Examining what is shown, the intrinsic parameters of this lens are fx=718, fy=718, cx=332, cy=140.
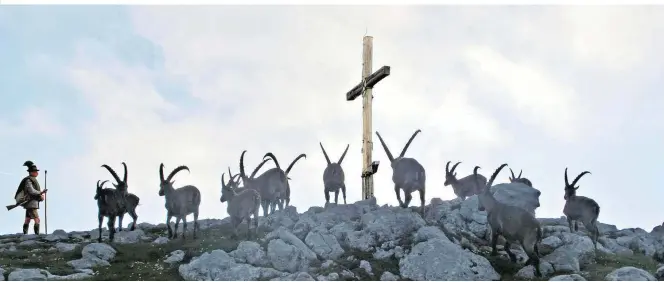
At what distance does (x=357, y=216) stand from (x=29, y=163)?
14.5 metres

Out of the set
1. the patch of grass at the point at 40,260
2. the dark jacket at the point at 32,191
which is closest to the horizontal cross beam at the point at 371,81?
the patch of grass at the point at 40,260

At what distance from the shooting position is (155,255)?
80.1 ft

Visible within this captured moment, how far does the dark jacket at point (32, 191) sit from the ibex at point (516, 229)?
61.1 ft

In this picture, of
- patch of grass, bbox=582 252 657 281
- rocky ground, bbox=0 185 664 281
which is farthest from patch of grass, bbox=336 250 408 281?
patch of grass, bbox=582 252 657 281

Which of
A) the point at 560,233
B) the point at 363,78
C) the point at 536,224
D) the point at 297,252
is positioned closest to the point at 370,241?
the point at 297,252

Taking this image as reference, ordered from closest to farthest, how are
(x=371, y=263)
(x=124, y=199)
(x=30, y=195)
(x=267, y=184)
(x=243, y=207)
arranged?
1. (x=371, y=263)
2. (x=243, y=207)
3. (x=124, y=199)
4. (x=30, y=195)
5. (x=267, y=184)

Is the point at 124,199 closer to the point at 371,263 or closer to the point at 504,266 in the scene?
the point at 371,263

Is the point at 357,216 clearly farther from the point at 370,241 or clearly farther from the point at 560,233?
the point at 560,233

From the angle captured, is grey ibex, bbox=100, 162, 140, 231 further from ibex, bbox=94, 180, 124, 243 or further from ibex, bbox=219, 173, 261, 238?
ibex, bbox=219, 173, 261, 238

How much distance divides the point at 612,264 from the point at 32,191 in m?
23.0

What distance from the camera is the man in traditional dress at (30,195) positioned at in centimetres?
3012

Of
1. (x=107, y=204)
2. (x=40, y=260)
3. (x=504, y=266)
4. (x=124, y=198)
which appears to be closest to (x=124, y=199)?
(x=124, y=198)

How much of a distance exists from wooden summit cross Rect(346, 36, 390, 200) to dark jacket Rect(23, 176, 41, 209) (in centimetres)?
1396

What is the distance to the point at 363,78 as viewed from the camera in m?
32.8
